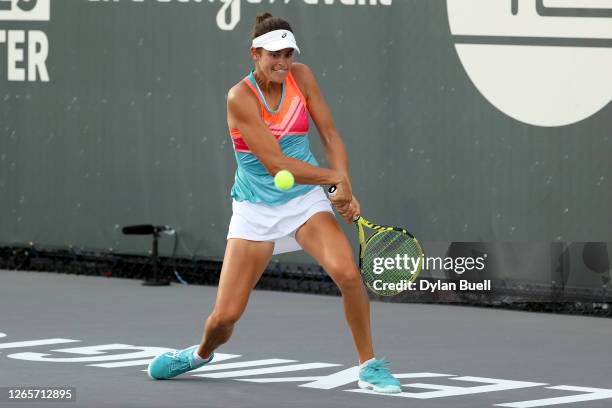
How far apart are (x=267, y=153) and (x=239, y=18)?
14.1 feet

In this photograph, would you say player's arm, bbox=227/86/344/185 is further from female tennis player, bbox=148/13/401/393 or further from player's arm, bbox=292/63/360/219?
player's arm, bbox=292/63/360/219

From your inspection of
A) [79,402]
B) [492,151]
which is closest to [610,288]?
[492,151]

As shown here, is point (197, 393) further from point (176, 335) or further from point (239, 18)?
point (239, 18)

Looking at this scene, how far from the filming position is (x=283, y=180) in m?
7.02

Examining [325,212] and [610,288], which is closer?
[325,212]

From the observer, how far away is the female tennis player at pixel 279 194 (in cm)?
728

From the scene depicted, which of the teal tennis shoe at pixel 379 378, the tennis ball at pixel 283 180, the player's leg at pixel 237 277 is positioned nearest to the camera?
the tennis ball at pixel 283 180

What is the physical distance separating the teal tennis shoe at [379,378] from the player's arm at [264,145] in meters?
0.90

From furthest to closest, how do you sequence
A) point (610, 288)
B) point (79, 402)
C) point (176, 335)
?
point (610, 288)
point (176, 335)
point (79, 402)

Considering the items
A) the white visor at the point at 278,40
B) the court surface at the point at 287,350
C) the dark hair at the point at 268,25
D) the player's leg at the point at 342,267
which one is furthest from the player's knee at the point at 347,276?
the dark hair at the point at 268,25

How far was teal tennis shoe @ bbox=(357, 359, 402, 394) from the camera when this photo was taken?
7.39 m

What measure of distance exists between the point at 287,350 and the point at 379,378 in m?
1.56

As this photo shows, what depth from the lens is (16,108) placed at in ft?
40.9

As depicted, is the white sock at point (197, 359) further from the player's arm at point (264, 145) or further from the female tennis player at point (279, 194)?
the player's arm at point (264, 145)
